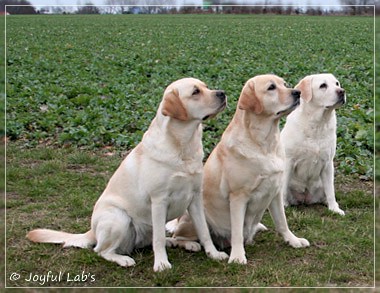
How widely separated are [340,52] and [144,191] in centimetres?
340

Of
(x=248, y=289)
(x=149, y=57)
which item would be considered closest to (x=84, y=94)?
(x=149, y=57)

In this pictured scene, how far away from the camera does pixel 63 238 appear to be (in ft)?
14.7

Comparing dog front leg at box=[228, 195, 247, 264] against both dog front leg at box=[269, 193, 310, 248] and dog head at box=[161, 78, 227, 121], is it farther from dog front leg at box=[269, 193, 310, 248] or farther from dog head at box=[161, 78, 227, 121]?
dog head at box=[161, 78, 227, 121]

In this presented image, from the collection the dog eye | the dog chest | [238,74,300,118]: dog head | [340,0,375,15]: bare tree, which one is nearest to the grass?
the dog chest

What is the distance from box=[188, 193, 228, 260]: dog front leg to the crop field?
0.25 feet

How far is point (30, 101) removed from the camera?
8.01 m

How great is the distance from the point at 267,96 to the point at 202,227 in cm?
107

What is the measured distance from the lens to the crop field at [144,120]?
4.08 m

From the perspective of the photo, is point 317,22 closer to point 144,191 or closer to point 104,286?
point 144,191

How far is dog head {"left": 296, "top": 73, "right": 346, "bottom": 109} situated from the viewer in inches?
197

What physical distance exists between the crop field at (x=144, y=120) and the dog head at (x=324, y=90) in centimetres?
41

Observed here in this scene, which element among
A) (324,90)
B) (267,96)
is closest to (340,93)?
(324,90)

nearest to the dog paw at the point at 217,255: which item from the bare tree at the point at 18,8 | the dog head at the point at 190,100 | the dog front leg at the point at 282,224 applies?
the dog front leg at the point at 282,224

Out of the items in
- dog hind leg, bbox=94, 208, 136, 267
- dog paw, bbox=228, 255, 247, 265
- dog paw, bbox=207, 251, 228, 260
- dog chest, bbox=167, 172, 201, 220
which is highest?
dog chest, bbox=167, 172, 201, 220
